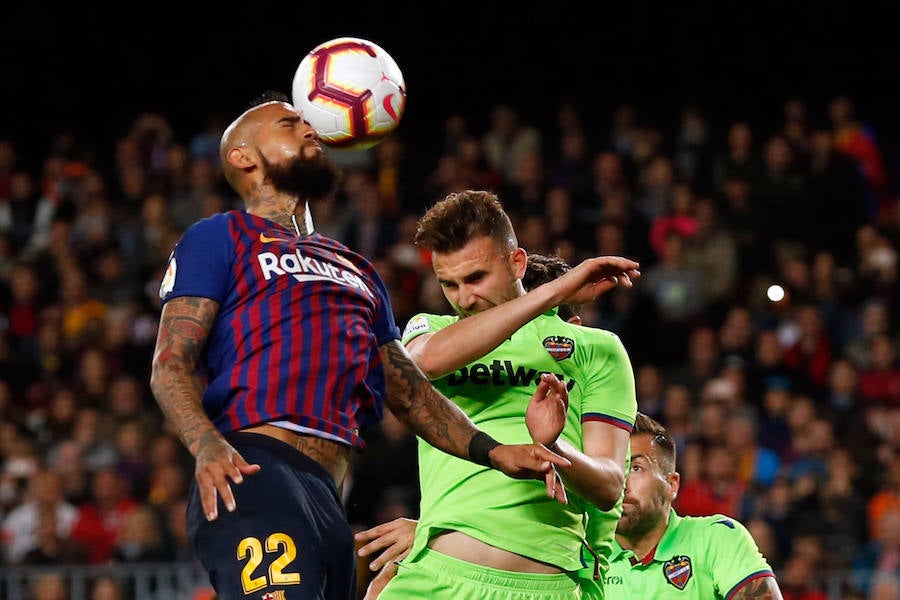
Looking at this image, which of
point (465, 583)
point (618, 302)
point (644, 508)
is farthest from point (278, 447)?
point (618, 302)

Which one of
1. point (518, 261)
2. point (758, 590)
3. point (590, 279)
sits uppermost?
point (518, 261)

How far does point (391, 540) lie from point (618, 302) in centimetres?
756

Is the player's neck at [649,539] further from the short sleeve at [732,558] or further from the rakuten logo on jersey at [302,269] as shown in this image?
the rakuten logo on jersey at [302,269]

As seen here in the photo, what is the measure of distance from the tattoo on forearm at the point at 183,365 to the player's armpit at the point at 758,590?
2.41 metres

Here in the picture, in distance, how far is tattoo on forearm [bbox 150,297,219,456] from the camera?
383 cm

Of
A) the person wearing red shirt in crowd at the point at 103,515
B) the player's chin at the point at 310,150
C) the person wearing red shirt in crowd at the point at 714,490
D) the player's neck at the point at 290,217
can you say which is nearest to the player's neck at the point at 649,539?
the player's neck at the point at 290,217

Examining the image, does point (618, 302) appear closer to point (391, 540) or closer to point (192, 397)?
point (391, 540)

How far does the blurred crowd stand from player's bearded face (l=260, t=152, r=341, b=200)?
20.3 ft

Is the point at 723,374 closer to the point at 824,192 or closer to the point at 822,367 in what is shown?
the point at 822,367

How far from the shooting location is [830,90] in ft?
54.7

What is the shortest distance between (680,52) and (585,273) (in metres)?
13.6

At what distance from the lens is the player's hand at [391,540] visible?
5070 millimetres

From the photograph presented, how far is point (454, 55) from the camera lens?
18.0 meters

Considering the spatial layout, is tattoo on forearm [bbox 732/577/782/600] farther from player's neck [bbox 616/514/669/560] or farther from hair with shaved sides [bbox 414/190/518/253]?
hair with shaved sides [bbox 414/190/518/253]
